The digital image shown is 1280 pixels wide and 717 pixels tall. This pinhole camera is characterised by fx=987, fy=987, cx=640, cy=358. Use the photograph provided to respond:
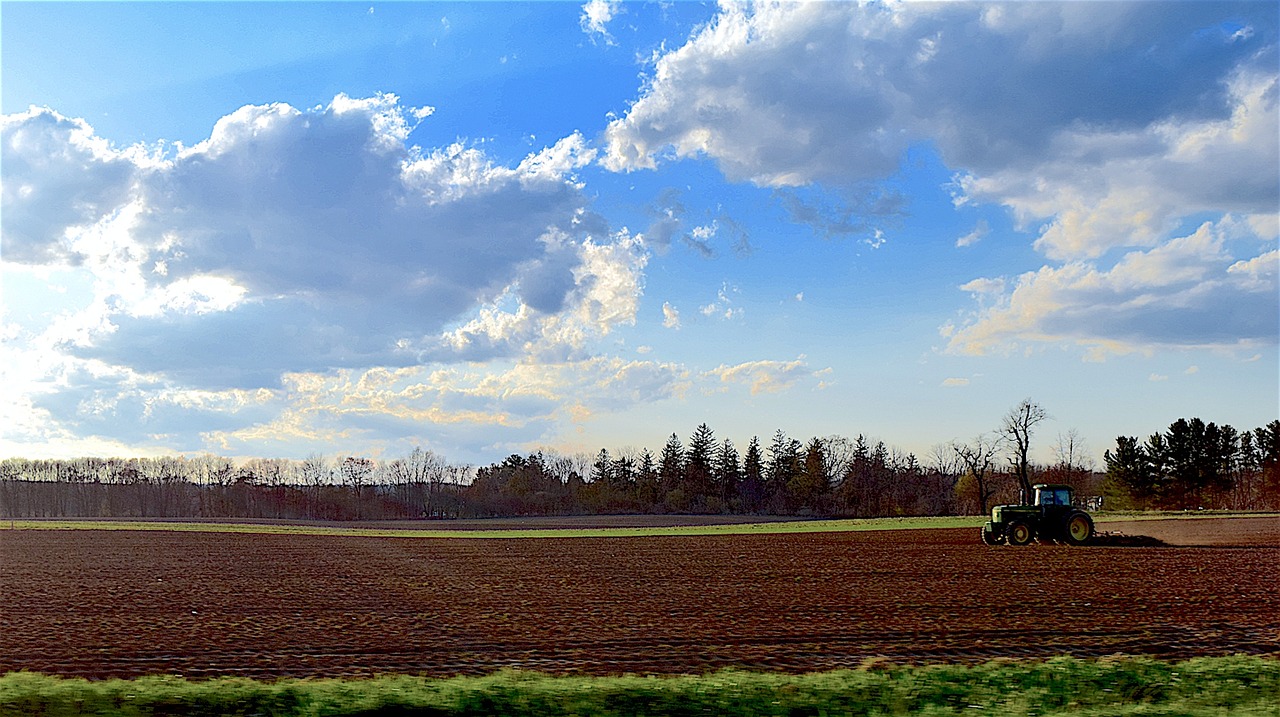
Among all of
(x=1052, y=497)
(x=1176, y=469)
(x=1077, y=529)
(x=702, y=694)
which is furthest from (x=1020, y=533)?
(x=1176, y=469)

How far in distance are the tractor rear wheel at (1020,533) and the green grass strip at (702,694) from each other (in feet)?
86.7

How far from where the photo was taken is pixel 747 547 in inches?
1628

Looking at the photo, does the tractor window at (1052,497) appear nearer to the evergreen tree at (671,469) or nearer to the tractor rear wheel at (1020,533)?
the tractor rear wheel at (1020,533)

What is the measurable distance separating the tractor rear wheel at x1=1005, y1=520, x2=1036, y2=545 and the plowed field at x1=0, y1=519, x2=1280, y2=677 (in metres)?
1.65

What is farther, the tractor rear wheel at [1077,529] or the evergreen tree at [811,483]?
the evergreen tree at [811,483]

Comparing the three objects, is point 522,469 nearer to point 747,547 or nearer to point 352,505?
point 352,505

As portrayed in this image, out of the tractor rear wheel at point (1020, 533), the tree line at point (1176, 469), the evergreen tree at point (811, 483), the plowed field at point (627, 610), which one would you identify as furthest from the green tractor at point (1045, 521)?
the evergreen tree at point (811, 483)

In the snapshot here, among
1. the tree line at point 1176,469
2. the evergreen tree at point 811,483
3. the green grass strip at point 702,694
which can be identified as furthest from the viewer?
the evergreen tree at point 811,483

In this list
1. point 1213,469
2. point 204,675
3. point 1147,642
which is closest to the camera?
point 204,675

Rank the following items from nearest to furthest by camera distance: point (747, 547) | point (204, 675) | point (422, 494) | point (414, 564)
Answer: point (204, 675)
point (414, 564)
point (747, 547)
point (422, 494)

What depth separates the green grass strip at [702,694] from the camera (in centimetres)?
992

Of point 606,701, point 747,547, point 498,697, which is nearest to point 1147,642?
point 606,701

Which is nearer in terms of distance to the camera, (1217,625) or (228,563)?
(1217,625)

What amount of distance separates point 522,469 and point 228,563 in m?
98.1
